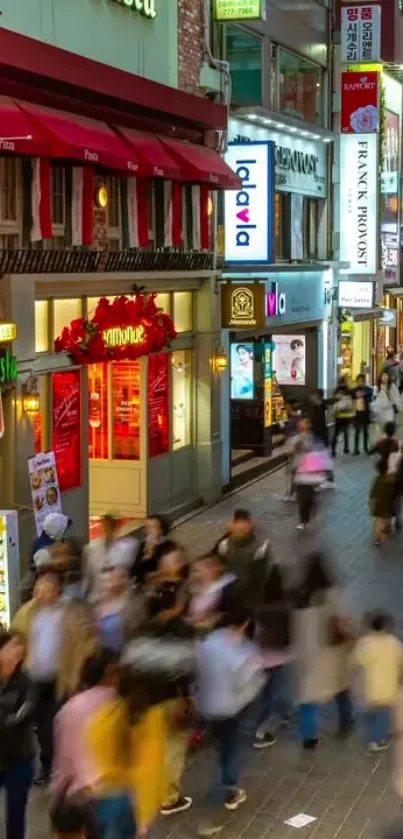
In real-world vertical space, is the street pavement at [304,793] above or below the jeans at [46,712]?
below

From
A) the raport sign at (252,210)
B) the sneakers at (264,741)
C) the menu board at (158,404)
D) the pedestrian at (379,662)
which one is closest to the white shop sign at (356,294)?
the raport sign at (252,210)

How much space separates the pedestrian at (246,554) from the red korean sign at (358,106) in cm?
2177

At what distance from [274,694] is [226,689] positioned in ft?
5.96

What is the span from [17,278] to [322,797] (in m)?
7.88

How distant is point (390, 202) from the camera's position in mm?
40125

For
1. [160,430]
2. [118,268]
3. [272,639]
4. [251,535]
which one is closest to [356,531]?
[160,430]

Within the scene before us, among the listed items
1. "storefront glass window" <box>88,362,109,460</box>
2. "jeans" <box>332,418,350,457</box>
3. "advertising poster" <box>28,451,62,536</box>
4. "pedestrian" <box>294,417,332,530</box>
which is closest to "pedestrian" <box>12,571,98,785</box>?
"advertising poster" <box>28,451,62,536</box>

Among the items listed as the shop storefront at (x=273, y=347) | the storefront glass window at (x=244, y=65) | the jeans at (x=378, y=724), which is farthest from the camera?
the storefront glass window at (x=244, y=65)

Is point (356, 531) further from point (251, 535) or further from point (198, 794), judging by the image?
point (198, 794)

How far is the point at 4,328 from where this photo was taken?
14.8 meters

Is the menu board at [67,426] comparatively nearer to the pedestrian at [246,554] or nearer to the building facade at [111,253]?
the building facade at [111,253]

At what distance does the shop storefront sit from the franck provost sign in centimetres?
145

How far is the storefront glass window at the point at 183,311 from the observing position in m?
21.7

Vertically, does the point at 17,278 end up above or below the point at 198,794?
above
